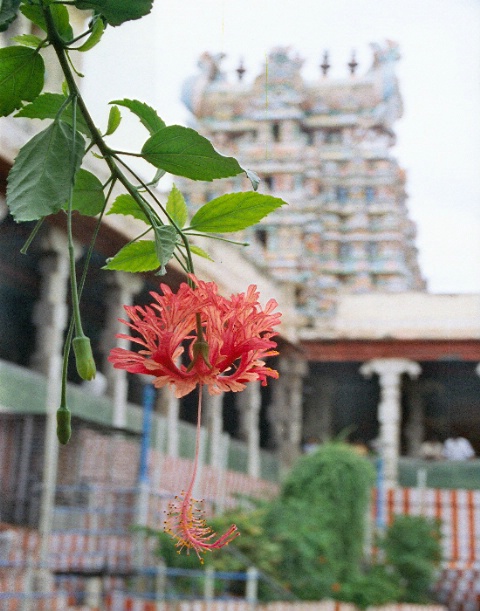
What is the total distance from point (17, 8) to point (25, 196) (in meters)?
0.08

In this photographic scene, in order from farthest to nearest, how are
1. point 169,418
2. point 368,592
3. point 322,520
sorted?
point 169,418 → point 322,520 → point 368,592

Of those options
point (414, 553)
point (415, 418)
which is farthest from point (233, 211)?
point (415, 418)

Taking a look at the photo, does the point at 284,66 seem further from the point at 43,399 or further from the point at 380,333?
the point at 43,399

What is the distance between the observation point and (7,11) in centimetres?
52

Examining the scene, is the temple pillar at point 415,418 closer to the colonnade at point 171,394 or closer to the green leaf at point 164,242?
the colonnade at point 171,394

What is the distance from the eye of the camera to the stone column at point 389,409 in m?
11.3

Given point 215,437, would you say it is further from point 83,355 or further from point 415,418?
point 83,355

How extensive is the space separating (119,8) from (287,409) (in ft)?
38.4

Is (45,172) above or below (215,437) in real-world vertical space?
below

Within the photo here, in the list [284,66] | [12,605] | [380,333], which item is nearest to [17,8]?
[12,605]

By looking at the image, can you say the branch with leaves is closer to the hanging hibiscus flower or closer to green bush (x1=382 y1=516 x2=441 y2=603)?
the hanging hibiscus flower

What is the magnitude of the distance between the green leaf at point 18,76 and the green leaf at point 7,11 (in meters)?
0.03

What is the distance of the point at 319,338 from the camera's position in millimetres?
11766

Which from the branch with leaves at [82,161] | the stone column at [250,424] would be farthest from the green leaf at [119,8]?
the stone column at [250,424]
